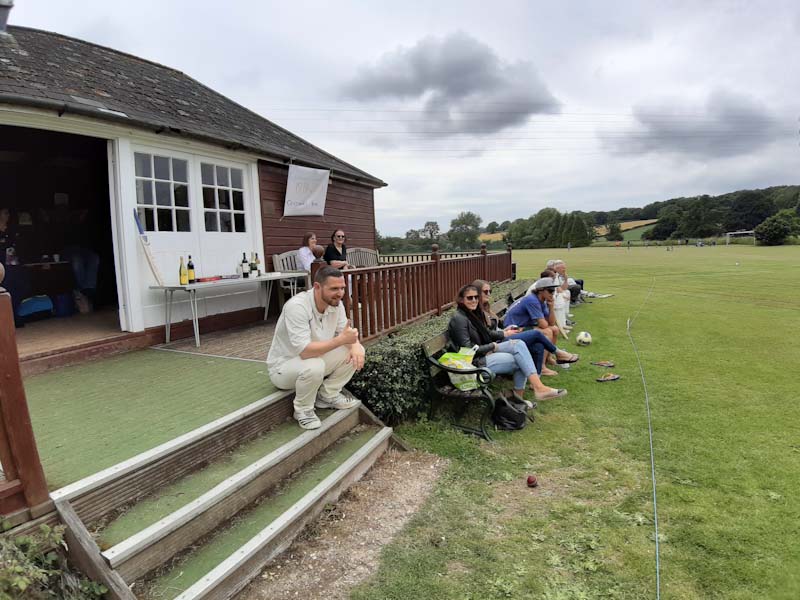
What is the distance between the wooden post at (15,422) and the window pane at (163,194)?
3.93 m

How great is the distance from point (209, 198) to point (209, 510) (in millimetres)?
4773

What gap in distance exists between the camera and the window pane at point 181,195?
222 inches

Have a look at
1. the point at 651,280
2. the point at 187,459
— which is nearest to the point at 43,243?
the point at 187,459

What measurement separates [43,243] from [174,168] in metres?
3.25

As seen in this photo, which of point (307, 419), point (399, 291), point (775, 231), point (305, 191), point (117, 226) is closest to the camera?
point (307, 419)

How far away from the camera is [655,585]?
7.67ft

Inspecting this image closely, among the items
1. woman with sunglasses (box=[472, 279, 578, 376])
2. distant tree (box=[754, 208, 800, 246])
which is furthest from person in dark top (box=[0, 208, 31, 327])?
distant tree (box=[754, 208, 800, 246])

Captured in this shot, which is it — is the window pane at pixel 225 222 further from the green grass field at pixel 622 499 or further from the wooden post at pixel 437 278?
the green grass field at pixel 622 499

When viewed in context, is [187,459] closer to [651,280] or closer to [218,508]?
[218,508]

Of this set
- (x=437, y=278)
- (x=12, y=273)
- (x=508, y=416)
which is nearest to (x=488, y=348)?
(x=508, y=416)

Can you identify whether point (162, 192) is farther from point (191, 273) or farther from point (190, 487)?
point (190, 487)

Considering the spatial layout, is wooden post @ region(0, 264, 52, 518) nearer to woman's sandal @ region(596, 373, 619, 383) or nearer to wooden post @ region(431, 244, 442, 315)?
wooden post @ region(431, 244, 442, 315)

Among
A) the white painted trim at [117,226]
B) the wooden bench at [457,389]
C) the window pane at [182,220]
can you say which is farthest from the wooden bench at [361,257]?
the wooden bench at [457,389]

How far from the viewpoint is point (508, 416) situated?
4.45 meters
